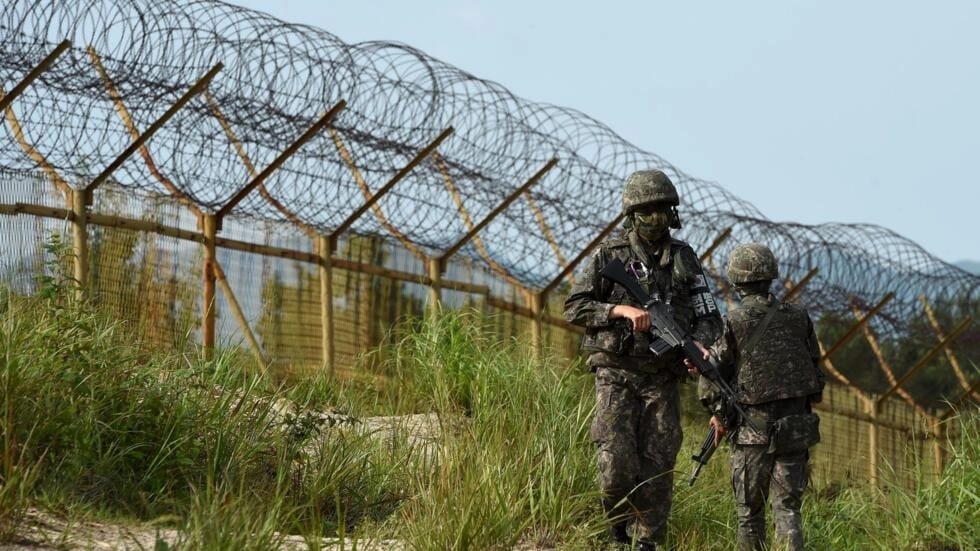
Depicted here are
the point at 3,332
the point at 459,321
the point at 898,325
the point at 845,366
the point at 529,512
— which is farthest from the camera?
the point at 845,366

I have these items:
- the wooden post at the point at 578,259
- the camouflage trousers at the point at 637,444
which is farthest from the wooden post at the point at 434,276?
the camouflage trousers at the point at 637,444

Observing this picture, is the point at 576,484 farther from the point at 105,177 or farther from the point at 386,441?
the point at 105,177

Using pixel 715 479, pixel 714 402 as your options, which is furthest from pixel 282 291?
pixel 714 402

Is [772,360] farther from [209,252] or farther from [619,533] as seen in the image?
[209,252]

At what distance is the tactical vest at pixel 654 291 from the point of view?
6246 mm

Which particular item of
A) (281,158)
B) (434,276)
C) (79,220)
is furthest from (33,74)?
(434,276)

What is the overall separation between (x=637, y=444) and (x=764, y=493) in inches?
27.1

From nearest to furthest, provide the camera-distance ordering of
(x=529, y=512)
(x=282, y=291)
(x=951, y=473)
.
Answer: (x=529, y=512)
(x=951, y=473)
(x=282, y=291)

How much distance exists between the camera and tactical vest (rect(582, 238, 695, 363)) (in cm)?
625

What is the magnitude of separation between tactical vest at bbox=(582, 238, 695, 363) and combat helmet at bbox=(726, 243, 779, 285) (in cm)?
47

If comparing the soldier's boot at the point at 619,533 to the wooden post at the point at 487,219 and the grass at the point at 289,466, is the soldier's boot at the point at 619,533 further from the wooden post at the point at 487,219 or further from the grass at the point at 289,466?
the wooden post at the point at 487,219

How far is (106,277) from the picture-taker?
28.6ft

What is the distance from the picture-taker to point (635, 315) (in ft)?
19.8

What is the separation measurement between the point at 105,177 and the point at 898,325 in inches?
377
